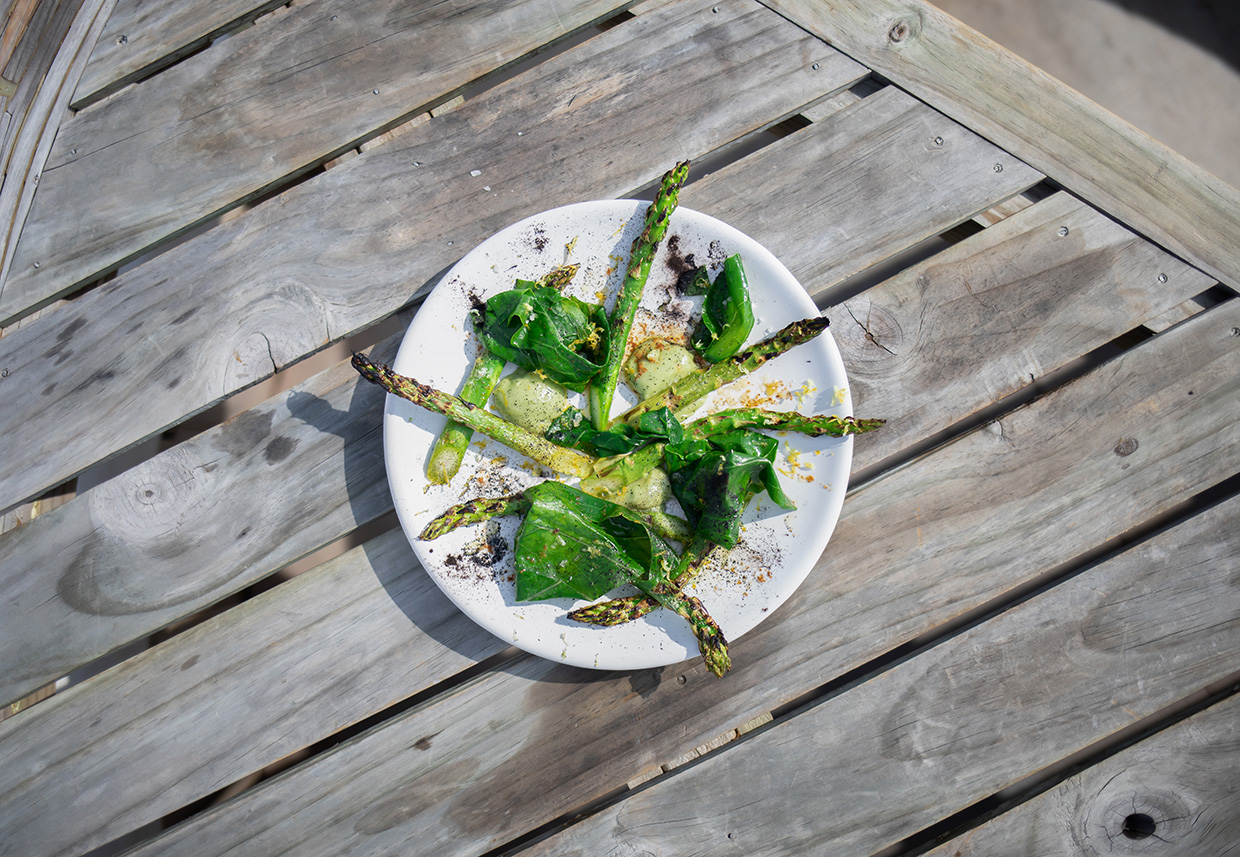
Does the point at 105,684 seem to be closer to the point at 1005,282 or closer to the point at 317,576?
the point at 317,576

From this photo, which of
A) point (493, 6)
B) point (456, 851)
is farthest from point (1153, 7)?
point (456, 851)

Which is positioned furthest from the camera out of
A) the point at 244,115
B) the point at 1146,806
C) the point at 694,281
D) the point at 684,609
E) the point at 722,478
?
the point at 244,115

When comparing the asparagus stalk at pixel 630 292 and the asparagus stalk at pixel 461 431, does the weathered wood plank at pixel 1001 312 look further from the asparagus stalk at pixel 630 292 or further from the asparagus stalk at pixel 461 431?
the asparagus stalk at pixel 461 431

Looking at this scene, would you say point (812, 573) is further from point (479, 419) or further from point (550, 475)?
point (479, 419)

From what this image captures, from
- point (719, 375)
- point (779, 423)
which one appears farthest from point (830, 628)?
point (719, 375)

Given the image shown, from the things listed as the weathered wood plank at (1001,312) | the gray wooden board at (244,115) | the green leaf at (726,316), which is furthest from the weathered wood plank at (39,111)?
the weathered wood plank at (1001,312)
